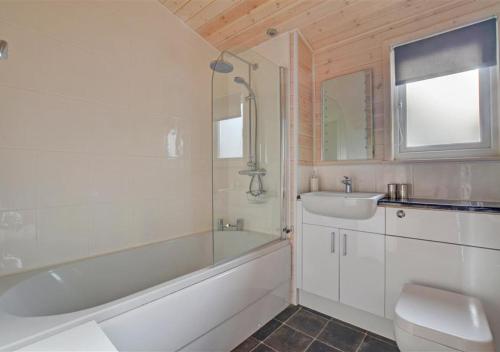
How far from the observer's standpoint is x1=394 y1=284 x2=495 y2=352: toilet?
94cm

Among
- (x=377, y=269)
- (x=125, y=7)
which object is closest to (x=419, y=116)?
(x=377, y=269)

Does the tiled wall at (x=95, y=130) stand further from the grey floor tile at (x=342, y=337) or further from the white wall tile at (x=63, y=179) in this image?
the grey floor tile at (x=342, y=337)

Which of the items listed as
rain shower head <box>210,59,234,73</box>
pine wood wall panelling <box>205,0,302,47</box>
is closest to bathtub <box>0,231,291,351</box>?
rain shower head <box>210,59,234,73</box>

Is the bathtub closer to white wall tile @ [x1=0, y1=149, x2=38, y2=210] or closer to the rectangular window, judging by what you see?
white wall tile @ [x1=0, y1=149, x2=38, y2=210]

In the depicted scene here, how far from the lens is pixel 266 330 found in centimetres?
170

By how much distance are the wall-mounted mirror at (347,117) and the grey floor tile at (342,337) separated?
4.40 ft

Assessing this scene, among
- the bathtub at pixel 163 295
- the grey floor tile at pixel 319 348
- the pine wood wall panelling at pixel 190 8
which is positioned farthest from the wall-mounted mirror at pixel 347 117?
the grey floor tile at pixel 319 348

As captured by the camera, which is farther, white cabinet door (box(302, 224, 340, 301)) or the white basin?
white cabinet door (box(302, 224, 340, 301))

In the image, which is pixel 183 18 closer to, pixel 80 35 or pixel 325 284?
pixel 80 35

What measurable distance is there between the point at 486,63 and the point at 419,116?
46 centimetres

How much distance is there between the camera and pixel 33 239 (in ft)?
4.45

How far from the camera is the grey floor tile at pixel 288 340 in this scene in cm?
152

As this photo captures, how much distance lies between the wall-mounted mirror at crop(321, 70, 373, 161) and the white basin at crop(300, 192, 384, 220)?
0.52 metres

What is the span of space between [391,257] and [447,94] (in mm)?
1235
